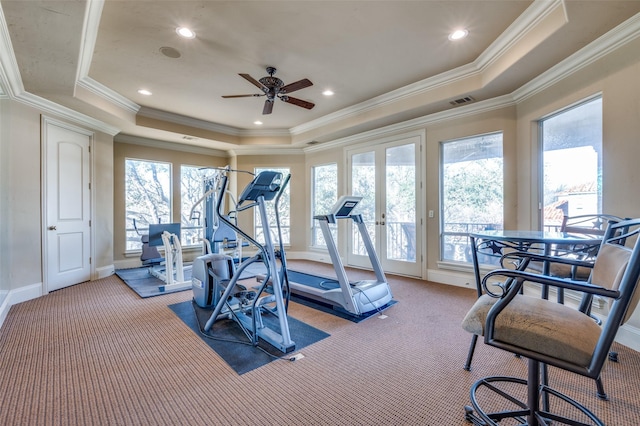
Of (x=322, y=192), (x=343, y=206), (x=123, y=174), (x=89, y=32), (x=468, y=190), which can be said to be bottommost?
(x=343, y=206)

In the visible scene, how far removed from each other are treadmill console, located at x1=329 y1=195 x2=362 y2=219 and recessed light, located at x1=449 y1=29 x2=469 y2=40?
1931 millimetres

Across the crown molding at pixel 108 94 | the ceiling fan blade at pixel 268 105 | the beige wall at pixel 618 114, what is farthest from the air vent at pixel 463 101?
the crown molding at pixel 108 94

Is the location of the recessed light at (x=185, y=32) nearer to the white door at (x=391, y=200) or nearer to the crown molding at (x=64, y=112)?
the crown molding at (x=64, y=112)

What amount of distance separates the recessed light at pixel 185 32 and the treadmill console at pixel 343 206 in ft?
7.44

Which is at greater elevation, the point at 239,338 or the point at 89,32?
the point at 89,32

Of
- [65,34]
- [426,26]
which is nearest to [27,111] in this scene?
[65,34]

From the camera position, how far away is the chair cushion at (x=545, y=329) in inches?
39.8

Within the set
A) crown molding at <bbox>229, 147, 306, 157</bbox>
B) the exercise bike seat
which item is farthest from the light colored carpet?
crown molding at <bbox>229, 147, 306, 157</bbox>

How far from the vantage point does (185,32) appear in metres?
2.78

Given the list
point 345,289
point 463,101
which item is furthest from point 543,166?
point 345,289

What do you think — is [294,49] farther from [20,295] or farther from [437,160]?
[20,295]

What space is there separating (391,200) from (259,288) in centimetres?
323

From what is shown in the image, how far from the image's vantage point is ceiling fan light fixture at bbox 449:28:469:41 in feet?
9.19

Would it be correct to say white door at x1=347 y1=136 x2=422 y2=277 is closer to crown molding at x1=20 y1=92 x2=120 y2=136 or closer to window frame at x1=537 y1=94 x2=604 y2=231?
window frame at x1=537 y1=94 x2=604 y2=231
